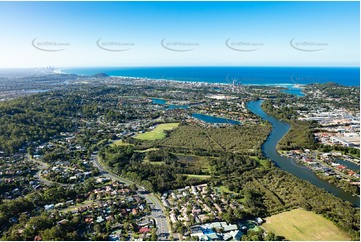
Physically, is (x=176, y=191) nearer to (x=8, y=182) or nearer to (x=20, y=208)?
(x=20, y=208)

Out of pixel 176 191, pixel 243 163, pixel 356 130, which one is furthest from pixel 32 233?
pixel 356 130

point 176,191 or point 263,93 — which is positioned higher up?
point 263,93

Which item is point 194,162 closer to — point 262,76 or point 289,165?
point 289,165

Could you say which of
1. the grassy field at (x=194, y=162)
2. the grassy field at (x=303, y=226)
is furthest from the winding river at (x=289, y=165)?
the grassy field at (x=194, y=162)

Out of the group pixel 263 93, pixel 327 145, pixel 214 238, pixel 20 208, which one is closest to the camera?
pixel 214 238

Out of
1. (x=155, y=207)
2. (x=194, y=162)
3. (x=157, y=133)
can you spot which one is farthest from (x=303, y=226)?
(x=157, y=133)

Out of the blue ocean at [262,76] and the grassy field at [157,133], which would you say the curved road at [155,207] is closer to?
the grassy field at [157,133]

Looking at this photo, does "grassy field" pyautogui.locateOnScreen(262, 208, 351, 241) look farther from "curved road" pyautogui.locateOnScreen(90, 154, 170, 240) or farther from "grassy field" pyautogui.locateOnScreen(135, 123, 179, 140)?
"grassy field" pyautogui.locateOnScreen(135, 123, 179, 140)
